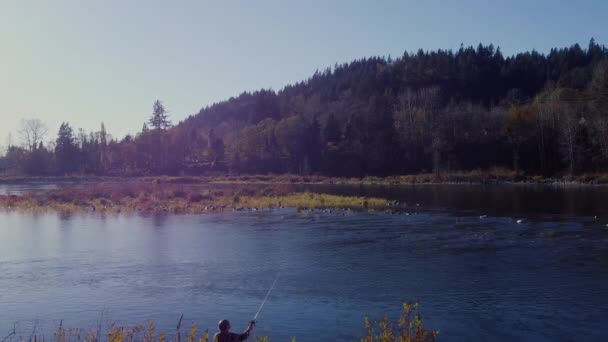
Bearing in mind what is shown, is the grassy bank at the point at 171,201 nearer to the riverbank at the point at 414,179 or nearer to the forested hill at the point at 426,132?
the riverbank at the point at 414,179

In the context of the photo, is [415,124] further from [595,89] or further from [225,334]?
[225,334]

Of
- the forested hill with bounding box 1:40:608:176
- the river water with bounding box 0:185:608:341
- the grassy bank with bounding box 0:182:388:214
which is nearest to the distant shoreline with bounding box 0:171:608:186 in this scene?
the forested hill with bounding box 1:40:608:176

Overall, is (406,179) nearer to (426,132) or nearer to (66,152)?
(426,132)

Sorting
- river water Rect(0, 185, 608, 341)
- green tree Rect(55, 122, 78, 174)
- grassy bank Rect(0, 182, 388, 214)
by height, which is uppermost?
green tree Rect(55, 122, 78, 174)

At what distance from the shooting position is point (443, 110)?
115 m

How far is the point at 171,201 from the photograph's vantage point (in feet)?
173

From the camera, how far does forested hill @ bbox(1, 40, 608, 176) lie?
327 feet

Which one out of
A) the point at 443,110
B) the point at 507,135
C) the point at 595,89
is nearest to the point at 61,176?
the point at 443,110

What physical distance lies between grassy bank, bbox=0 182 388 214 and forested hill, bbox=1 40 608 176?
51.5 meters

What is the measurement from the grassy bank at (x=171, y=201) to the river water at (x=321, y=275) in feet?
32.5

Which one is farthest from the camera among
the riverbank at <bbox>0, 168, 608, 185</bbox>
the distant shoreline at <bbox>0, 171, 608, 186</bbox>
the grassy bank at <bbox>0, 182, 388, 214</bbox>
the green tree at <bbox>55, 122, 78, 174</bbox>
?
the green tree at <bbox>55, 122, 78, 174</bbox>

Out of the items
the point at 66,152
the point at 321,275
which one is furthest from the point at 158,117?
the point at 321,275

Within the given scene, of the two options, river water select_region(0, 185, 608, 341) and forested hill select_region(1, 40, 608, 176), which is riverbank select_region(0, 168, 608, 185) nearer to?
forested hill select_region(1, 40, 608, 176)

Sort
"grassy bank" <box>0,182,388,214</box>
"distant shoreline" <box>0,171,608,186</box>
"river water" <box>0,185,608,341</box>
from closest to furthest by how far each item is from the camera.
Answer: "river water" <box>0,185,608,341</box>, "grassy bank" <box>0,182,388,214</box>, "distant shoreline" <box>0,171,608,186</box>
